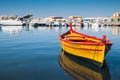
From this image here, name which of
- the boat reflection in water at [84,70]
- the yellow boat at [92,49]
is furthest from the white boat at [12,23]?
the boat reflection in water at [84,70]

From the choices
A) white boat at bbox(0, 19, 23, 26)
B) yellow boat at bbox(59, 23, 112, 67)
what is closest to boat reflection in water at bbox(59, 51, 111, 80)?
yellow boat at bbox(59, 23, 112, 67)

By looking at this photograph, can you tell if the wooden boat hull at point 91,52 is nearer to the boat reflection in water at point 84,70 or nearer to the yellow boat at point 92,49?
the yellow boat at point 92,49

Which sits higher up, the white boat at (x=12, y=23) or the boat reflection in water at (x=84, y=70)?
the white boat at (x=12, y=23)

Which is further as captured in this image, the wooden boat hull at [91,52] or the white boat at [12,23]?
the white boat at [12,23]

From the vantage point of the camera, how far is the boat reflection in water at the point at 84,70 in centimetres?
1218

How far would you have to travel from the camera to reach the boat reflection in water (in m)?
12.2

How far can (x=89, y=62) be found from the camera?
15.4m

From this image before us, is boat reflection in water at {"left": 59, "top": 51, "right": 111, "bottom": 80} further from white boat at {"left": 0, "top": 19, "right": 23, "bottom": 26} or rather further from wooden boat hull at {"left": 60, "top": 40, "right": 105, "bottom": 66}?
white boat at {"left": 0, "top": 19, "right": 23, "bottom": 26}

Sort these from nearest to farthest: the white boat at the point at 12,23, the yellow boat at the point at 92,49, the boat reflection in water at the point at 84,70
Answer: the boat reflection in water at the point at 84,70 < the yellow boat at the point at 92,49 < the white boat at the point at 12,23

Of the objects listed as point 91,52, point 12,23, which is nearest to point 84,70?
point 91,52

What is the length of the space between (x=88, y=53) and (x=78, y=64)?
128 cm

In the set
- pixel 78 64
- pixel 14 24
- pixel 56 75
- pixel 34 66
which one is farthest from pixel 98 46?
pixel 14 24

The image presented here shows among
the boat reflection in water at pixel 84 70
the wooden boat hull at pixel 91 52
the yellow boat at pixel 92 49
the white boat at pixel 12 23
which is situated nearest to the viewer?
the boat reflection in water at pixel 84 70

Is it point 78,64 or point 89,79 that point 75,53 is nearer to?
point 78,64
